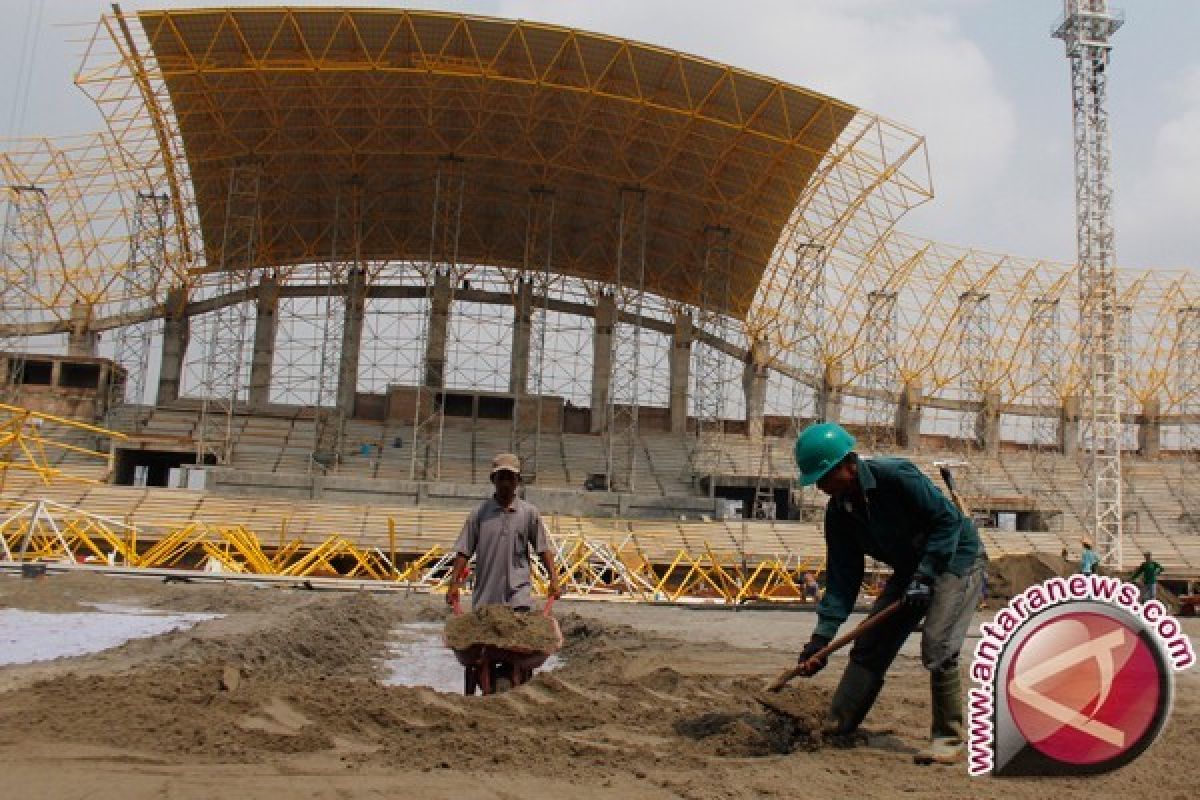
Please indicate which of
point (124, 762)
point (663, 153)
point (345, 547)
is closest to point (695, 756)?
point (124, 762)

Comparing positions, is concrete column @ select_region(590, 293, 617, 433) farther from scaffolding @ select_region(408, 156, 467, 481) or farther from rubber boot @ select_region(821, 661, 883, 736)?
rubber boot @ select_region(821, 661, 883, 736)

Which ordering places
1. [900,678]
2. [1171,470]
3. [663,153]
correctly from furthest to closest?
[1171,470] → [663,153] → [900,678]

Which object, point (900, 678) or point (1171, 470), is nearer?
point (900, 678)

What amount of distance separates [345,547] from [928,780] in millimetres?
20152

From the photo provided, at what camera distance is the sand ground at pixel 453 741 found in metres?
3.65

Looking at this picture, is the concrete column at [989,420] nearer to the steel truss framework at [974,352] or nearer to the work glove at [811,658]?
the steel truss framework at [974,352]

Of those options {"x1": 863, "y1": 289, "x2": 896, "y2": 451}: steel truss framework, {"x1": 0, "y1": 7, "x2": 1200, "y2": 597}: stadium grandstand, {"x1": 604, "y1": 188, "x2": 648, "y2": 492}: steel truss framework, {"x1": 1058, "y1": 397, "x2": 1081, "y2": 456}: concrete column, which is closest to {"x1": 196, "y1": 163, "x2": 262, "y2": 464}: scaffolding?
{"x1": 0, "y1": 7, "x2": 1200, "y2": 597}: stadium grandstand

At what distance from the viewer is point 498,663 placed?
19.1 ft

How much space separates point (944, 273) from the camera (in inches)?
2058

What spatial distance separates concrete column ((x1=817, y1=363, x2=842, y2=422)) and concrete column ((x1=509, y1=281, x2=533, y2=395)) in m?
14.6

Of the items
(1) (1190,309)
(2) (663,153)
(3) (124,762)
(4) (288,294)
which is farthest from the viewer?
(1) (1190,309)

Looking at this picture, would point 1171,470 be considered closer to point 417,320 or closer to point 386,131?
point 417,320

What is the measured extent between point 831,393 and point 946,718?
151ft

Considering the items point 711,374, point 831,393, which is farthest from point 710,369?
point 831,393
